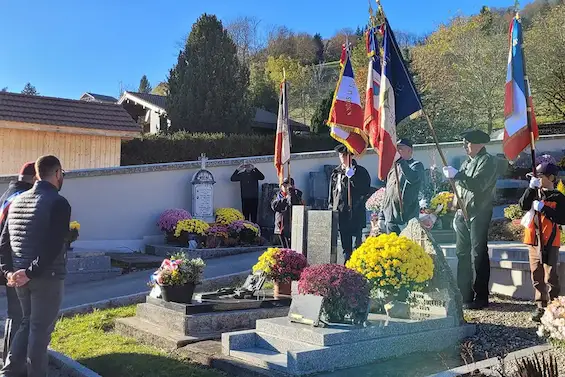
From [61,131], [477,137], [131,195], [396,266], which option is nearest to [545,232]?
[477,137]

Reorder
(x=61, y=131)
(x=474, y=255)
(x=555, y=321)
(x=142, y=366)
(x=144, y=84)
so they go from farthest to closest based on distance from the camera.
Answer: (x=144, y=84) < (x=61, y=131) < (x=474, y=255) < (x=142, y=366) < (x=555, y=321)

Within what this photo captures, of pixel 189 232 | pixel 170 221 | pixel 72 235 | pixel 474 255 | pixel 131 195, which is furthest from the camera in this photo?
pixel 131 195

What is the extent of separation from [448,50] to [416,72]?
8.53ft

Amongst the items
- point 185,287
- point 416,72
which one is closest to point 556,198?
point 185,287

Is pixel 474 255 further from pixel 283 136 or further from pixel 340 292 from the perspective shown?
pixel 283 136

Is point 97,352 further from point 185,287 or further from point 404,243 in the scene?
point 404,243

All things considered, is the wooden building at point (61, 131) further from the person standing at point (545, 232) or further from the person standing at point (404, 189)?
the person standing at point (545, 232)

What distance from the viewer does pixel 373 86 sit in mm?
7984

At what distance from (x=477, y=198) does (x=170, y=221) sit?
8621mm

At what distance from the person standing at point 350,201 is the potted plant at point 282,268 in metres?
1.48

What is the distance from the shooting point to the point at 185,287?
7055mm

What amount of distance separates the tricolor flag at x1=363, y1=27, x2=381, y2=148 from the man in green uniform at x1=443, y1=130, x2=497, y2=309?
4.13 feet

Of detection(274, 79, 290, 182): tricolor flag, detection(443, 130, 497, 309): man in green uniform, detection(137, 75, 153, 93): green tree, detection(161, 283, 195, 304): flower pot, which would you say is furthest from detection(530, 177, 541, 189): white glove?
detection(137, 75, 153, 93): green tree

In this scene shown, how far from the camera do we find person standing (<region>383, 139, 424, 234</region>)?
7977 millimetres
